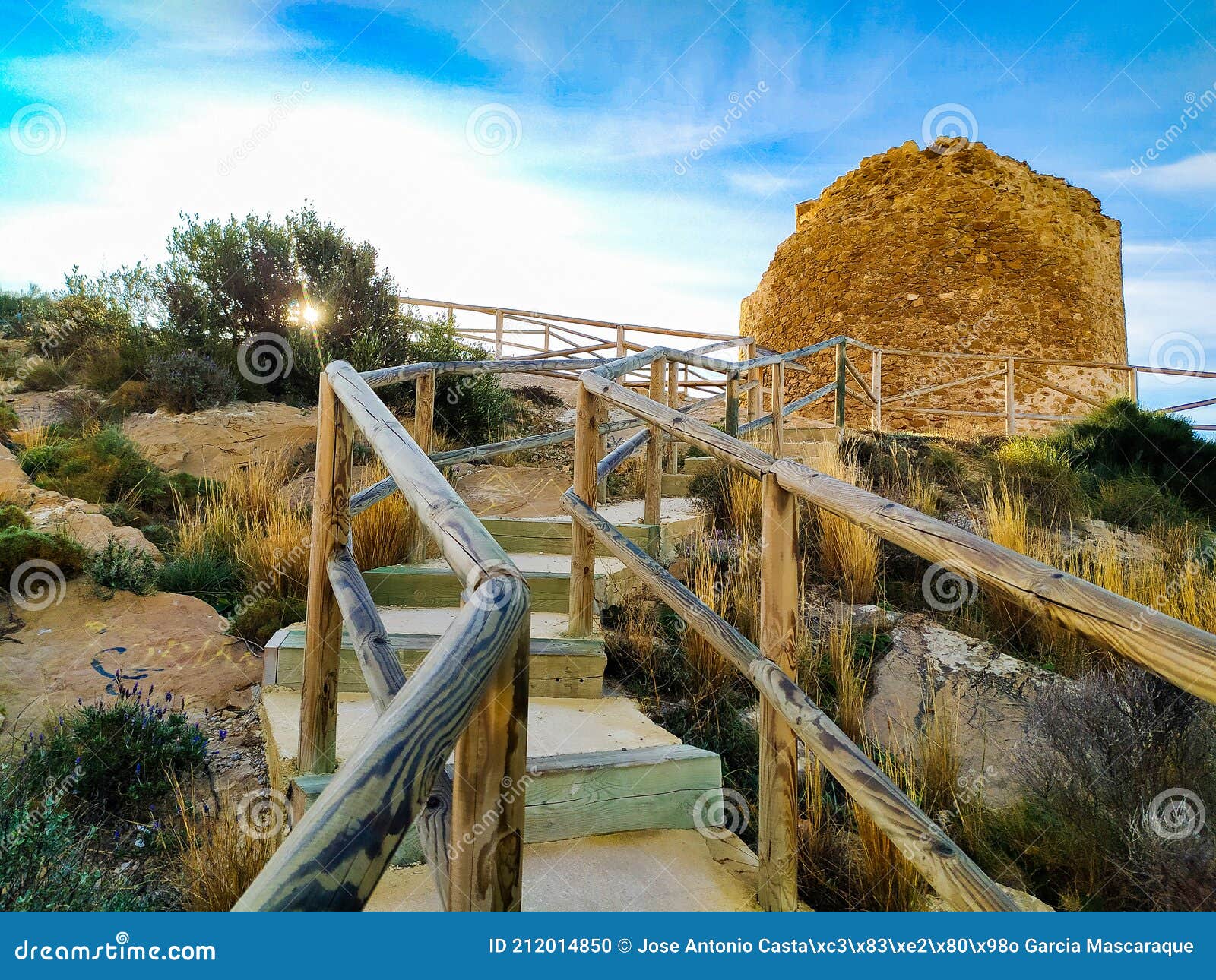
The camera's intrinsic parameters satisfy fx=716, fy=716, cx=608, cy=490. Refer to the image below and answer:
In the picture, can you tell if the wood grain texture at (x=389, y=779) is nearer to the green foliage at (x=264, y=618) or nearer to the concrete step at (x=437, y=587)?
the concrete step at (x=437, y=587)

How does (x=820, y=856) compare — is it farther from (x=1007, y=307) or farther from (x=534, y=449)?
(x=1007, y=307)

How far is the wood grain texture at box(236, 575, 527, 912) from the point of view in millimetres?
653

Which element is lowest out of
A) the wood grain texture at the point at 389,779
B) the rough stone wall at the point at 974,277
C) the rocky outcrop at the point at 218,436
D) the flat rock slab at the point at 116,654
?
the flat rock slab at the point at 116,654

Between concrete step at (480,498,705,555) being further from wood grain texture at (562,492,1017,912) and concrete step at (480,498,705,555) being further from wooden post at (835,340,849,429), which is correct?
wooden post at (835,340,849,429)

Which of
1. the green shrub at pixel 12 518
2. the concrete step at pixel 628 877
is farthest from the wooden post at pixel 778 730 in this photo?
the green shrub at pixel 12 518

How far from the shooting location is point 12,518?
13.4ft

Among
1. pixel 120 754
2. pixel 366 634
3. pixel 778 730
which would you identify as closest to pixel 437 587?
pixel 120 754

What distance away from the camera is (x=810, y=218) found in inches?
529

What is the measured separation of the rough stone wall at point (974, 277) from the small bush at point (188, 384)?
358 inches

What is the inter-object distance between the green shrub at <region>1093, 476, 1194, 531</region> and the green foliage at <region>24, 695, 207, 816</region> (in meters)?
6.72

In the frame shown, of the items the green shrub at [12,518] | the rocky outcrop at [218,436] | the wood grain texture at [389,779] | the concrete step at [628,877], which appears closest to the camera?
the wood grain texture at [389,779]

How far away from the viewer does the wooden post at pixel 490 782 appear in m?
0.93

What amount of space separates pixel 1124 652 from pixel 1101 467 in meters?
7.58

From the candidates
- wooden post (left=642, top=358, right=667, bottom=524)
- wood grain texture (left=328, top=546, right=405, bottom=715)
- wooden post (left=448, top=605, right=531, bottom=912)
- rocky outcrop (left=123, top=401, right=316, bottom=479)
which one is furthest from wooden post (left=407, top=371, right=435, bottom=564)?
rocky outcrop (left=123, top=401, right=316, bottom=479)
